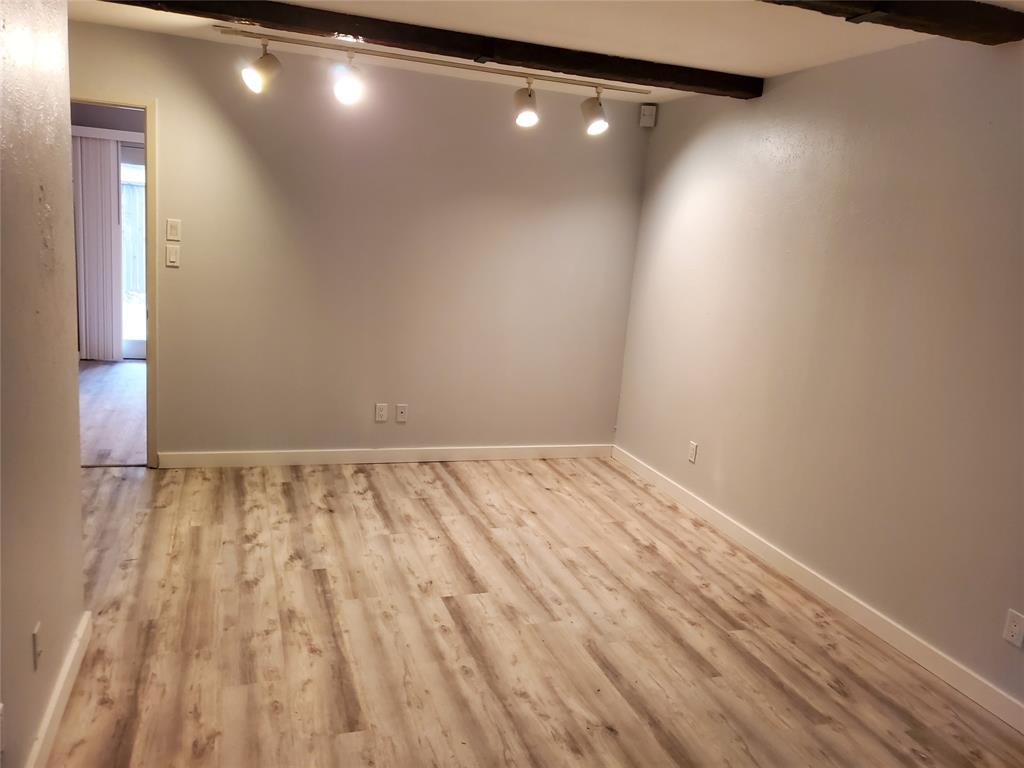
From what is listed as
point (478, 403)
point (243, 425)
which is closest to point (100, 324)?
point (243, 425)

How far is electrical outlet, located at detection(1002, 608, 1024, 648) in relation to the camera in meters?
2.34

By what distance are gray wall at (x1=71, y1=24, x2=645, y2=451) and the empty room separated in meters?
0.02

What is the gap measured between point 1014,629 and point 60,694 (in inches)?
111

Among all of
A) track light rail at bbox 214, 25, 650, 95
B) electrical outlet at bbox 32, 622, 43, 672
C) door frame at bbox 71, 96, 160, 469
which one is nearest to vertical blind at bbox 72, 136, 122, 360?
door frame at bbox 71, 96, 160, 469

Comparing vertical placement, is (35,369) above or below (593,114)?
below

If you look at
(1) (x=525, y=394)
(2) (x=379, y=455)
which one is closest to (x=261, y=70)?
(2) (x=379, y=455)

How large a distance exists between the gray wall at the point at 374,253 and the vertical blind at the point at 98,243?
3382 mm

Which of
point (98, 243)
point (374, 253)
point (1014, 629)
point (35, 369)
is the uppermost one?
point (374, 253)

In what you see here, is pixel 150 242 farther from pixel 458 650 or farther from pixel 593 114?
pixel 458 650

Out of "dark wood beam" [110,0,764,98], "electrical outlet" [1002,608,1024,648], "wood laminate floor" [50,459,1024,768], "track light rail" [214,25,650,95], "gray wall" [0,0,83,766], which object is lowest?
"wood laminate floor" [50,459,1024,768]

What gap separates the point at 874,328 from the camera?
292 centimetres

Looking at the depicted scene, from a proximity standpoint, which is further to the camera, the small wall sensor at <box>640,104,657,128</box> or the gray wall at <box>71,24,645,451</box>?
the small wall sensor at <box>640,104,657,128</box>

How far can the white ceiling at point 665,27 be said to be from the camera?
→ 2.62 m

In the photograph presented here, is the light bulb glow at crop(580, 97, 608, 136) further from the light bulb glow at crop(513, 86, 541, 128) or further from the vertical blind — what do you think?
the vertical blind
